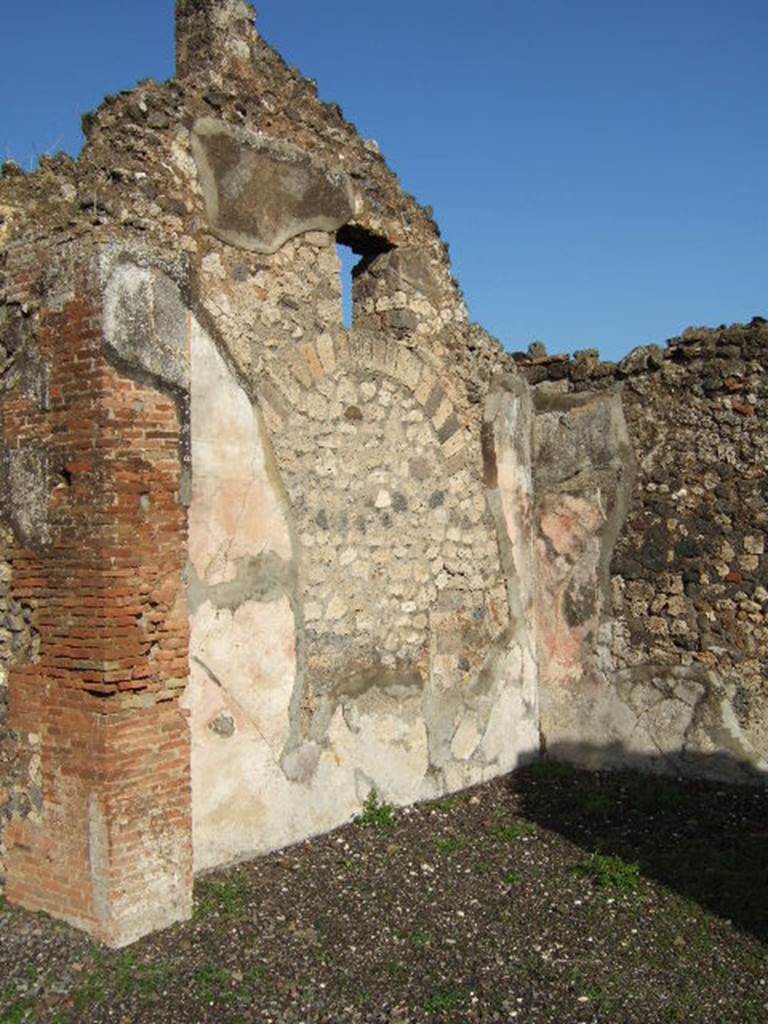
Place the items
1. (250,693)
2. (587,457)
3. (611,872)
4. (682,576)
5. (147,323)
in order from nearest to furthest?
1. (147,323)
2. (611,872)
3. (250,693)
4. (682,576)
5. (587,457)

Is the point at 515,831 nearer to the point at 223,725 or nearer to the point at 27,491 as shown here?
the point at 223,725

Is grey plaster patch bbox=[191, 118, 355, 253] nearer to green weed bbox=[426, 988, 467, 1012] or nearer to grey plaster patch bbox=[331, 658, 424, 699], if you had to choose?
grey plaster patch bbox=[331, 658, 424, 699]

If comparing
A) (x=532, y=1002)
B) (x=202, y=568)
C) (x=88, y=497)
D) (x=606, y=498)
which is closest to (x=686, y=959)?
(x=532, y=1002)

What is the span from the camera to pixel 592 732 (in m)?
7.12

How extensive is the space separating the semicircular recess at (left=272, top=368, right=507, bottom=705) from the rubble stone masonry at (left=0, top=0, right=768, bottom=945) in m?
0.02

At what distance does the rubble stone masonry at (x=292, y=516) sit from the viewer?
4387 millimetres

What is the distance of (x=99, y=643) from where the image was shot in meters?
4.28

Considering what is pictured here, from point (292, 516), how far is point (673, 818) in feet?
9.16

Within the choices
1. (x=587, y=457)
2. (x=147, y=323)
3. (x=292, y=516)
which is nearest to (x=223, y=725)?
(x=292, y=516)

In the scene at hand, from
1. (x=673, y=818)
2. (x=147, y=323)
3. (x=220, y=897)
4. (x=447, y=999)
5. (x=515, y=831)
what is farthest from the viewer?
(x=673, y=818)

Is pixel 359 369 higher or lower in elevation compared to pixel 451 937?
A: higher

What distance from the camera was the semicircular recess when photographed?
5.64 meters

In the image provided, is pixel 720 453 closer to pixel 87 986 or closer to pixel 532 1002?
pixel 532 1002

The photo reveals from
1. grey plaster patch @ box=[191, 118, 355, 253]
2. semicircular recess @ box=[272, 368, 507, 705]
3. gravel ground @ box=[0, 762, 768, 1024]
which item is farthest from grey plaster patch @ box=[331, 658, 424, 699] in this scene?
grey plaster patch @ box=[191, 118, 355, 253]
